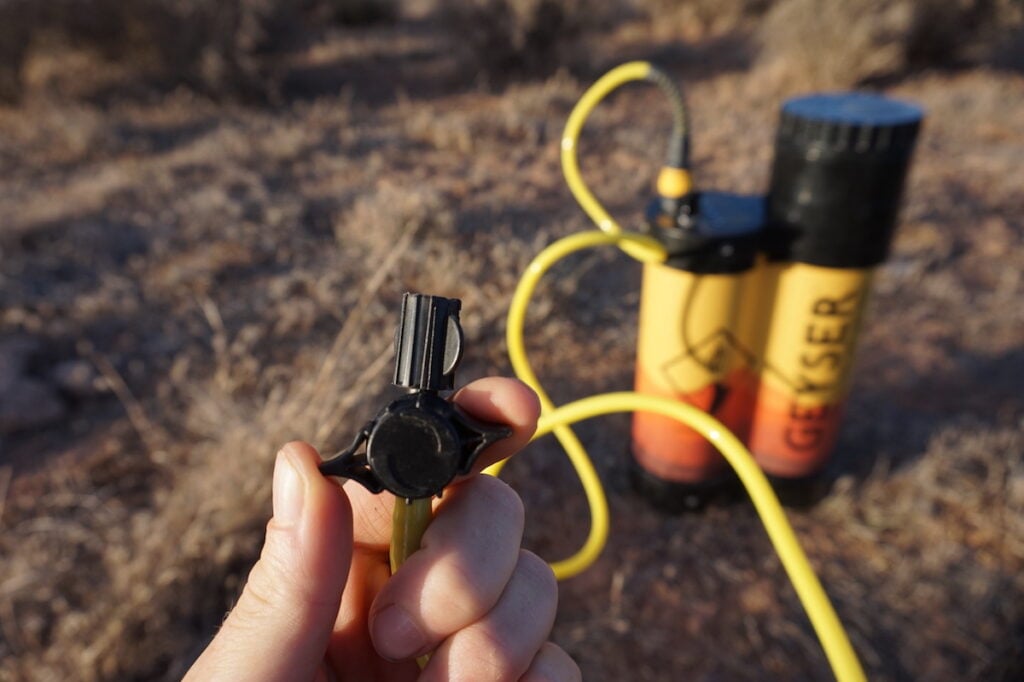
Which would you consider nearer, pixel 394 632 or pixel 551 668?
pixel 394 632

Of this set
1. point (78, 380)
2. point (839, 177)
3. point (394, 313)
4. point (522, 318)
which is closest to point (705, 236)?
point (839, 177)

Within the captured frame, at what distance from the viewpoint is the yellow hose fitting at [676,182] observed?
1617mm

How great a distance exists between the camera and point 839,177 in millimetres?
1578

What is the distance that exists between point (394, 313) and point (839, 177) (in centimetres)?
165

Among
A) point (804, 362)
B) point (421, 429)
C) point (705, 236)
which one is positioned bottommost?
point (804, 362)

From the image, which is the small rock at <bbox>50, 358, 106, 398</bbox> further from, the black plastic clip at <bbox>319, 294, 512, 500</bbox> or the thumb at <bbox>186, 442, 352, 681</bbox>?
the black plastic clip at <bbox>319, 294, 512, 500</bbox>

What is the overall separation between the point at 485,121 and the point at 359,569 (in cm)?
410

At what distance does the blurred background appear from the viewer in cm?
180

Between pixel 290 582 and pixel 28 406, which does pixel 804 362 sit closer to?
pixel 290 582

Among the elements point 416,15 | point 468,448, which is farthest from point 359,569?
point 416,15

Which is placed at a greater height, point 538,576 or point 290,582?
point 290,582

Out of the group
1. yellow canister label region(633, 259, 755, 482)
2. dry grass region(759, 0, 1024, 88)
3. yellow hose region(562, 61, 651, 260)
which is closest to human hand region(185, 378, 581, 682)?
yellow hose region(562, 61, 651, 260)

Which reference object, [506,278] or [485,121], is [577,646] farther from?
[485,121]

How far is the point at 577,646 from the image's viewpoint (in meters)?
1.76
